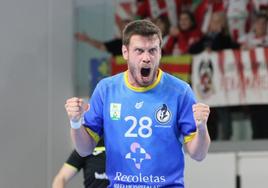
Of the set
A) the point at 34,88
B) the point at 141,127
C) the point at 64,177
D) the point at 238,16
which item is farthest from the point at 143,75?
the point at 34,88

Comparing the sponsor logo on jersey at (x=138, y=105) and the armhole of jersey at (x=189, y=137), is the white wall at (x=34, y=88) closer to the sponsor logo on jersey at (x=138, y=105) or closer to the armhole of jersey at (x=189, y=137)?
the sponsor logo on jersey at (x=138, y=105)

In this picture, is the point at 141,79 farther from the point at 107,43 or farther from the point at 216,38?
the point at 107,43

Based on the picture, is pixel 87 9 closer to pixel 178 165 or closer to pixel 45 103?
pixel 45 103

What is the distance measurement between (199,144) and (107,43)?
4.93 metres

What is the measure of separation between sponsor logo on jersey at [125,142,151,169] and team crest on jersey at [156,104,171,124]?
19 cm

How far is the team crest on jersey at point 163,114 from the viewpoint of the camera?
11.8 ft

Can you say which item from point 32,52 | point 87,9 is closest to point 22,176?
point 32,52

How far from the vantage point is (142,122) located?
3.61 meters

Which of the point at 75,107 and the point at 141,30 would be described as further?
the point at 141,30

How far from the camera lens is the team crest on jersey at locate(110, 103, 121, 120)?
3.66 metres

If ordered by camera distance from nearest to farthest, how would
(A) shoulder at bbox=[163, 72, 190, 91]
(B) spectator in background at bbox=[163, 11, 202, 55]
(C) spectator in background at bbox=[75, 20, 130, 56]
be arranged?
1. (A) shoulder at bbox=[163, 72, 190, 91]
2. (B) spectator in background at bbox=[163, 11, 202, 55]
3. (C) spectator in background at bbox=[75, 20, 130, 56]

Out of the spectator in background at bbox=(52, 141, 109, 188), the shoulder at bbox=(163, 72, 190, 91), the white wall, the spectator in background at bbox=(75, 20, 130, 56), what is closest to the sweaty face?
the shoulder at bbox=(163, 72, 190, 91)

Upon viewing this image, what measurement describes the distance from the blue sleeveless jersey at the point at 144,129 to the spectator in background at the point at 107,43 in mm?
4418

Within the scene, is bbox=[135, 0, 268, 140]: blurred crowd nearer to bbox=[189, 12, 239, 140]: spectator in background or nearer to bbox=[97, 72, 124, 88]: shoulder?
bbox=[189, 12, 239, 140]: spectator in background
